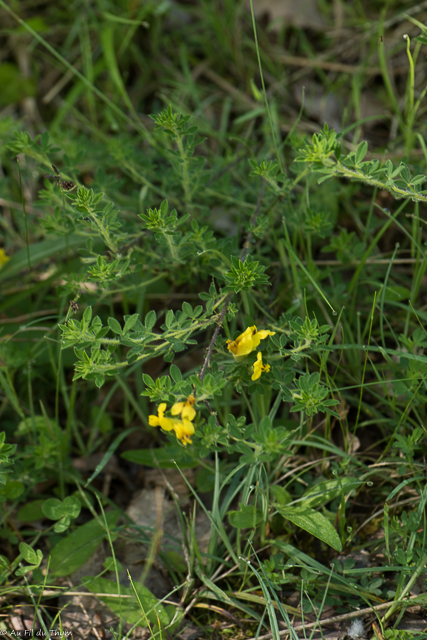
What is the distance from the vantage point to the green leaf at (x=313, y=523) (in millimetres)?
1862

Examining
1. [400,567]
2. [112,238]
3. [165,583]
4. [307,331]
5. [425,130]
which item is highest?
[425,130]

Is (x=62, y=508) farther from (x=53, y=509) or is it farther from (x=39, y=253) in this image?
(x=39, y=253)

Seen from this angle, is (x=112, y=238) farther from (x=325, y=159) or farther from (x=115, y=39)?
(x=115, y=39)

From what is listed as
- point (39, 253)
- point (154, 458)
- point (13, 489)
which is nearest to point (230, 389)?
point (154, 458)

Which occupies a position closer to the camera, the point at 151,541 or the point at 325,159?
the point at 325,159

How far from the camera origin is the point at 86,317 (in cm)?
179

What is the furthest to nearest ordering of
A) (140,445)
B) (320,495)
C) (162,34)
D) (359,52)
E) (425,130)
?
1. (162,34)
2. (359,52)
3. (425,130)
4. (140,445)
5. (320,495)

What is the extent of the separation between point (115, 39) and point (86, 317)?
270cm

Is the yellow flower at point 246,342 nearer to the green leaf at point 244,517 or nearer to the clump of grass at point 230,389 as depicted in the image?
the clump of grass at point 230,389

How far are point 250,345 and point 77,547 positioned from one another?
1132mm

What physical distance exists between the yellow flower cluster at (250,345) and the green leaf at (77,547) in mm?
933

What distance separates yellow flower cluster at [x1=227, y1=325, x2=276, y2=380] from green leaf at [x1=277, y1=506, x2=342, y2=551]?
1.89 feet

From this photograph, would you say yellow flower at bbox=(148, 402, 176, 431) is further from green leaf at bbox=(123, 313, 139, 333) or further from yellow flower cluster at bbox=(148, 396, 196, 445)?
green leaf at bbox=(123, 313, 139, 333)

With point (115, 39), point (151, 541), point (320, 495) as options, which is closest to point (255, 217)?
point (320, 495)
